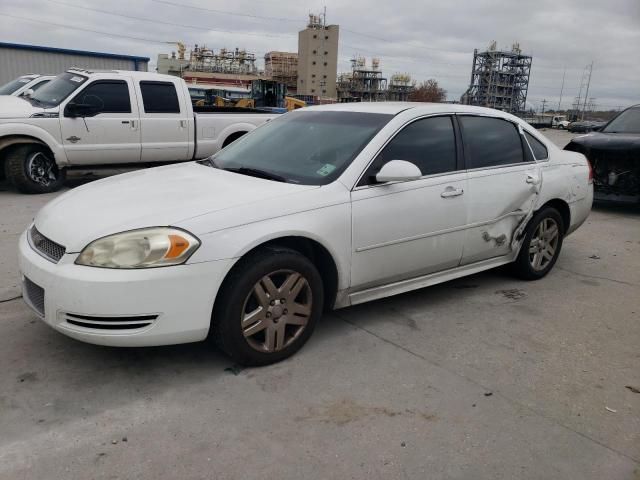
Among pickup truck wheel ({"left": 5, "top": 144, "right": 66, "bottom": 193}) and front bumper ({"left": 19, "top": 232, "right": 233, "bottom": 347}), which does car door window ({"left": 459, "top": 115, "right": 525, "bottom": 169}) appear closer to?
front bumper ({"left": 19, "top": 232, "right": 233, "bottom": 347})

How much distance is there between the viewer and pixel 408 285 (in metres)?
3.96

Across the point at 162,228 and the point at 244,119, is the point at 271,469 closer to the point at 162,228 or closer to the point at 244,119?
the point at 162,228

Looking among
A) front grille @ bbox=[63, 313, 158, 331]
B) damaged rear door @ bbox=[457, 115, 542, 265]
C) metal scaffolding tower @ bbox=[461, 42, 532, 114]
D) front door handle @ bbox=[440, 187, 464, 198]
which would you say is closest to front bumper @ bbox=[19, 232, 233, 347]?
front grille @ bbox=[63, 313, 158, 331]

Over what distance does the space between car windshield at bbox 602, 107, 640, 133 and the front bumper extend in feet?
28.0

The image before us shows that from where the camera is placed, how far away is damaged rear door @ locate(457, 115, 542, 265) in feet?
13.9

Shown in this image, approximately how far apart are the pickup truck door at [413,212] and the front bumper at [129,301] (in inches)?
40.8

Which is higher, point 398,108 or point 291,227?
point 398,108

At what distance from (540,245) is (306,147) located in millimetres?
2436

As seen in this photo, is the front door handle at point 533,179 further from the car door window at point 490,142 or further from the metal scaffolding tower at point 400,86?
the metal scaffolding tower at point 400,86

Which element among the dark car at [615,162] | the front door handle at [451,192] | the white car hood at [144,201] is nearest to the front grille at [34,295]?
the white car hood at [144,201]

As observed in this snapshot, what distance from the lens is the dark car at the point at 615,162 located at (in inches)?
325

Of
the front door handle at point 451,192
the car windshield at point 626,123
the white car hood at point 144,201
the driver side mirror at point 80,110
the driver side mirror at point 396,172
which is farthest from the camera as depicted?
the car windshield at point 626,123

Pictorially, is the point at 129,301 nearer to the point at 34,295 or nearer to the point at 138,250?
the point at 138,250

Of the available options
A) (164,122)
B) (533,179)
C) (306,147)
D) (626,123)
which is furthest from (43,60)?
(533,179)
